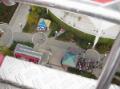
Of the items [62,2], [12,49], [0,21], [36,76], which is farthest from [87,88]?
[0,21]

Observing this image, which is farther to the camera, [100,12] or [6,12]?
[6,12]

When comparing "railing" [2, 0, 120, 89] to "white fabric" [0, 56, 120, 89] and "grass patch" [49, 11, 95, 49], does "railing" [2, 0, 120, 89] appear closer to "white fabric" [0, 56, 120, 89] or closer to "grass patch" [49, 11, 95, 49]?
"white fabric" [0, 56, 120, 89]

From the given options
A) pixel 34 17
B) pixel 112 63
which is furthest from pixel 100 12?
pixel 34 17

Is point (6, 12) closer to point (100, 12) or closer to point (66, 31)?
point (66, 31)

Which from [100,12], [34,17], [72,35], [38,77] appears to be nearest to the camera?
[100,12]

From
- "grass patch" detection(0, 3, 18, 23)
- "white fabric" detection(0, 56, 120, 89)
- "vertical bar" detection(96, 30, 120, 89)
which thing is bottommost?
"grass patch" detection(0, 3, 18, 23)

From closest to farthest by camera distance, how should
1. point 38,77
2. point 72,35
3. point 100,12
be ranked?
point 100,12 < point 38,77 < point 72,35

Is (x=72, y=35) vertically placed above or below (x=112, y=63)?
below

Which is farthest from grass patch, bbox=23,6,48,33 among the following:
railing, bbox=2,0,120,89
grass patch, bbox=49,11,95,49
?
railing, bbox=2,0,120,89

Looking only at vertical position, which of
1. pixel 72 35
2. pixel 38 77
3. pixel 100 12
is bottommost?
pixel 72 35

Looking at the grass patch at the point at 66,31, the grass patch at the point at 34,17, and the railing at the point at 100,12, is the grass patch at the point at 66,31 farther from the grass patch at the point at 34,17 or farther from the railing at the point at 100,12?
the railing at the point at 100,12

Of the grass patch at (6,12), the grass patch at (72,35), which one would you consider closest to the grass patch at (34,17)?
the grass patch at (72,35)
